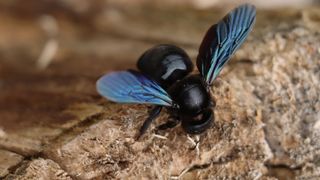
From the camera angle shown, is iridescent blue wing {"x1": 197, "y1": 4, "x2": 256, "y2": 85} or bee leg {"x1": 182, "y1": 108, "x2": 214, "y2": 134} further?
iridescent blue wing {"x1": 197, "y1": 4, "x2": 256, "y2": 85}

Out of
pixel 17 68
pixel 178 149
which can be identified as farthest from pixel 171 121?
pixel 17 68

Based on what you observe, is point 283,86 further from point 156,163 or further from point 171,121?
point 156,163

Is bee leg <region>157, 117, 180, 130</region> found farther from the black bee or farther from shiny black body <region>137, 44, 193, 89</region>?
shiny black body <region>137, 44, 193, 89</region>

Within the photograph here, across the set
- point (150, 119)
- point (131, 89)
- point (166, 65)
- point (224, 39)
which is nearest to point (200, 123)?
point (150, 119)

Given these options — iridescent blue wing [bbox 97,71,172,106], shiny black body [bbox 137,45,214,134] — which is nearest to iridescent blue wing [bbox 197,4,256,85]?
shiny black body [bbox 137,45,214,134]

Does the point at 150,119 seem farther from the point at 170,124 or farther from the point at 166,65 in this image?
the point at 166,65

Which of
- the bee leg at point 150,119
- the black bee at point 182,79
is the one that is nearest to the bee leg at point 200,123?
the black bee at point 182,79

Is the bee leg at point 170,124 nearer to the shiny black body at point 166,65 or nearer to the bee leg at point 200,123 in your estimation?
the bee leg at point 200,123
